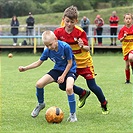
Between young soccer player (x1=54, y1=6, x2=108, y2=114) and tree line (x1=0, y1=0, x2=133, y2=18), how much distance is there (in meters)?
35.9

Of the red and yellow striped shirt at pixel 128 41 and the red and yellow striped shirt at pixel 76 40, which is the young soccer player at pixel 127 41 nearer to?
the red and yellow striped shirt at pixel 128 41

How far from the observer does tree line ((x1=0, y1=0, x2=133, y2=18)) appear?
43928mm

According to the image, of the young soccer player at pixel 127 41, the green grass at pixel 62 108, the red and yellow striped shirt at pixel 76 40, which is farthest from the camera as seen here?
the young soccer player at pixel 127 41

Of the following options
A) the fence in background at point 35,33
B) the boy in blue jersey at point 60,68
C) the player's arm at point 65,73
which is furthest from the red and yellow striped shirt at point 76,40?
the fence in background at point 35,33

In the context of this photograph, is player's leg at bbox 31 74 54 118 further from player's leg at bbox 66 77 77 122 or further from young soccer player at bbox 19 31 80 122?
player's leg at bbox 66 77 77 122

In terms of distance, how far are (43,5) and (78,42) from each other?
4322 cm

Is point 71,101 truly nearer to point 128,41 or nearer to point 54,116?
point 54,116

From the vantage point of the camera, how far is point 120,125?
6.26 m

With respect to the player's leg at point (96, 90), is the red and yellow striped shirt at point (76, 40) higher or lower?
higher

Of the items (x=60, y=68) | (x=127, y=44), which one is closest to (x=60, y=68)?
(x=60, y=68)

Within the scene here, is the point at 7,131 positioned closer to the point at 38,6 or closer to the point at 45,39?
the point at 45,39

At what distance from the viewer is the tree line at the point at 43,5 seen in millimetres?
43928

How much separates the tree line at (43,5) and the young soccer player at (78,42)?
118 ft

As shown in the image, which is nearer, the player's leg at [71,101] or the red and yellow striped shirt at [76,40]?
the player's leg at [71,101]
